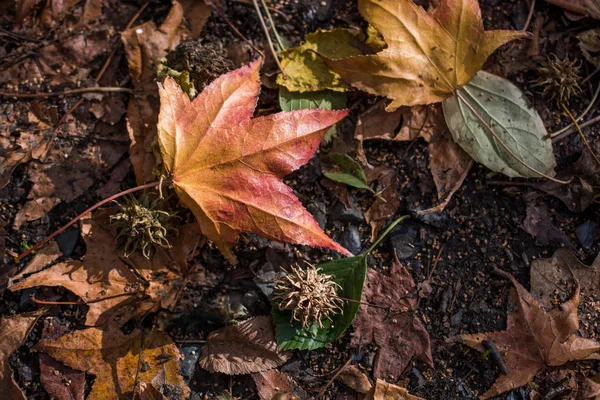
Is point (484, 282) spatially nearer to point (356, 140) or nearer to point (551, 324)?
point (551, 324)

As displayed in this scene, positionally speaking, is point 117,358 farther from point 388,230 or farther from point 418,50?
point 418,50

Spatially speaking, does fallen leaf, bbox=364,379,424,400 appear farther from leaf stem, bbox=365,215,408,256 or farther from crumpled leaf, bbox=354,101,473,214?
crumpled leaf, bbox=354,101,473,214

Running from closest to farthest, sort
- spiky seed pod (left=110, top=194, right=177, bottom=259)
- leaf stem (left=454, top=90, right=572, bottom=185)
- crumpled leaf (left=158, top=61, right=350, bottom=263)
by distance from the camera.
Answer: crumpled leaf (left=158, top=61, right=350, bottom=263)
spiky seed pod (left=110, top=194, right=177, bottom=259)
leaf stem (left=454, top=90, right=572, bottom=185)

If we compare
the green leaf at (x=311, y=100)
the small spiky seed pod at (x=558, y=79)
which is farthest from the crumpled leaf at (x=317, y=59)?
the small spiky seed pod at (x=558, y=79)

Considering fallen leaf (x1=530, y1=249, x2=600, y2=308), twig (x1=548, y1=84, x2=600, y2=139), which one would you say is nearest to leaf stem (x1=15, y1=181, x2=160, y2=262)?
fallen leaf (x1=530, y1=249, x2=600, y2=308)

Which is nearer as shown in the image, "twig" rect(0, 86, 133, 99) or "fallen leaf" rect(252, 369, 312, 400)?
"fallen leaf" rect(252, 369, 312, 400)

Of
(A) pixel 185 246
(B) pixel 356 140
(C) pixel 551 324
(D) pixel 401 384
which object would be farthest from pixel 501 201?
(A) pixel 185 246
